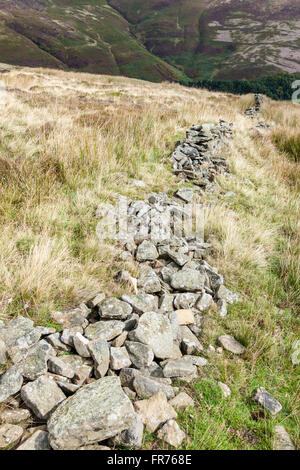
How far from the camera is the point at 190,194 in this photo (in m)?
5.52

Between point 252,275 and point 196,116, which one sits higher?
point 196,116

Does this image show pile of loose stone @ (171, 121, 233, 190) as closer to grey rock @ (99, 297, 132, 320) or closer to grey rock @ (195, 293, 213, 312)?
grey rock @ (195, 293, 213, 312)

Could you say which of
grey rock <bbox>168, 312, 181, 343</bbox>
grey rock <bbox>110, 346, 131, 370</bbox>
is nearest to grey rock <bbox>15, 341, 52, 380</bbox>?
grey rock <bbox>110, 346, 131, 370</bbox>

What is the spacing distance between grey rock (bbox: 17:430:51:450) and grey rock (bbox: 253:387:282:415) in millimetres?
1571

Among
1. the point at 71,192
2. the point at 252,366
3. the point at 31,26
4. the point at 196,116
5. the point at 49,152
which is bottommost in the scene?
the point at 252,366

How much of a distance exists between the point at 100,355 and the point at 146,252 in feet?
5.51

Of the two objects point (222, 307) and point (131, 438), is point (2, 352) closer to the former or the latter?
point (131, 438)

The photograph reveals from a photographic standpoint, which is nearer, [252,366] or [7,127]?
[252,366]

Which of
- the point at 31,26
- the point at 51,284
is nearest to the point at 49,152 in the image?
the point at 51,284

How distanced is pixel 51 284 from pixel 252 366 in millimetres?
2040

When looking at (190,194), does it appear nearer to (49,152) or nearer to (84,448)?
(49,152)

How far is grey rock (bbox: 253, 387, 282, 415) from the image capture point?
2.10 meters

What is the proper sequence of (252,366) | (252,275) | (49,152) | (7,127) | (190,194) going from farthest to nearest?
(7,127) < (190,194) < (49,152) < (252,275) < (252,366)

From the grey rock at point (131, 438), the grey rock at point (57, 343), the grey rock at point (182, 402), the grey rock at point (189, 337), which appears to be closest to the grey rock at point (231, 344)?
the grey rock at point (189, 337)
